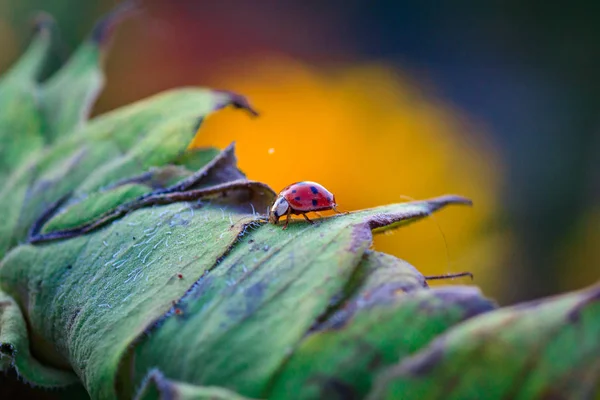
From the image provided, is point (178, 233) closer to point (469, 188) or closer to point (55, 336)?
Answer: point (55, 336)

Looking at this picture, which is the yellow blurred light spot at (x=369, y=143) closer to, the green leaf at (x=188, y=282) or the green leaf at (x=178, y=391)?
the green leaf at (x=188, y=282)

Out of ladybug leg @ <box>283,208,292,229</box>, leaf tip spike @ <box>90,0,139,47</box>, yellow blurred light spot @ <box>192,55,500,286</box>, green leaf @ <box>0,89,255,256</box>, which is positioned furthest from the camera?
yellow blurred light spot @ <box>192,55,500,286</box>

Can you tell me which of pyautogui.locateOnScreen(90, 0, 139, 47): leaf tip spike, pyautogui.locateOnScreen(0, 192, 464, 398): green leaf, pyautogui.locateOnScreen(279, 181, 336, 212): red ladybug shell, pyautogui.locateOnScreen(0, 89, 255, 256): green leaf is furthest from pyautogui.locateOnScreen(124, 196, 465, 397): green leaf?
pyautogui.locateOnScreen(90, 0, 139, 47): leaf tip spike

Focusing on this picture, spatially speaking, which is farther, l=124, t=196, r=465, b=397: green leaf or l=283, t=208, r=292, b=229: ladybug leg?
l=283, t=208, r=292, b=229: ladybug leg

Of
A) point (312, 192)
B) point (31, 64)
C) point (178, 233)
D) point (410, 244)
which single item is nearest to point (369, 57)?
point (410, 244)

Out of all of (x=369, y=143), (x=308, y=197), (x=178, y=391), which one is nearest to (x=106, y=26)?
(x=308, y=197)

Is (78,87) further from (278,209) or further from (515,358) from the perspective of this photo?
(515,358)

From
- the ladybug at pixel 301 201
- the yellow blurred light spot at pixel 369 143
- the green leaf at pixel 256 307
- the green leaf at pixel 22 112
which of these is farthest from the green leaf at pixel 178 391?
the yellow blurred light spot at pixel 369 143

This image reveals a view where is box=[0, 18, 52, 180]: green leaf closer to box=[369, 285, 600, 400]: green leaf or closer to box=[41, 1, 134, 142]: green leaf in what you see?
box=[41, 1, 134, 142]: green leaf
